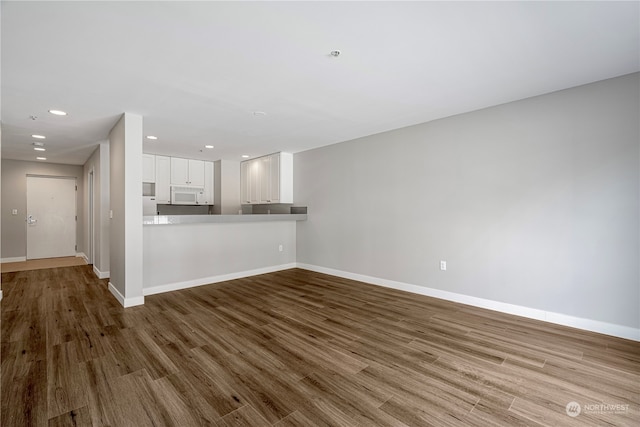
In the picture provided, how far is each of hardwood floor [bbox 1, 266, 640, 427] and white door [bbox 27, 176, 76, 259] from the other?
408 centimetres

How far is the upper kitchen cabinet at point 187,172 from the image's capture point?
633cm

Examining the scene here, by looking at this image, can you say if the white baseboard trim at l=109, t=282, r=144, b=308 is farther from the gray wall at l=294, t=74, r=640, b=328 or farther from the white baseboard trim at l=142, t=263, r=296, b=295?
the gray wall at l=294, t=74, r=640, b=328

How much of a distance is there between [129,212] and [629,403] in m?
4.70

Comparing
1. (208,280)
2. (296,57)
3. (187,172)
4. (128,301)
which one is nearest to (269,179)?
(187,172)

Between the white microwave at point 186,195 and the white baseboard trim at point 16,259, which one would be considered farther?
the white baseboard trim at point 16,259

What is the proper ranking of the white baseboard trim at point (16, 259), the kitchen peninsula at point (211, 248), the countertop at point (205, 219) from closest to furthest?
the countertop at point (205, 219)
the kitchen peninsula at point (211, 248)
the white baseboard trim at point (16, 259)

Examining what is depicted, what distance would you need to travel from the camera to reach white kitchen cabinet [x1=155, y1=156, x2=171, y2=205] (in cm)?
606

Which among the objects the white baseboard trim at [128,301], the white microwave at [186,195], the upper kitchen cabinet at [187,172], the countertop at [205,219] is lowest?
the white baseboard trim at [128,301]

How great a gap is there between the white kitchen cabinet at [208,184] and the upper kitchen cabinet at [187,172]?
9cm

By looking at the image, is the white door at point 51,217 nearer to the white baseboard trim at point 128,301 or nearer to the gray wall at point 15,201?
the gray wall at point 15,201

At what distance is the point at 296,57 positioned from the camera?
2287mm

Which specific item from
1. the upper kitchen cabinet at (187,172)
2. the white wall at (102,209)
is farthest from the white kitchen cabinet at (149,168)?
the white wall at (102,209)

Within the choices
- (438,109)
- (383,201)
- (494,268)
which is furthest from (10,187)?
(494,268)

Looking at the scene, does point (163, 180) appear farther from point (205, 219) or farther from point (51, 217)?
point (51, 217)
